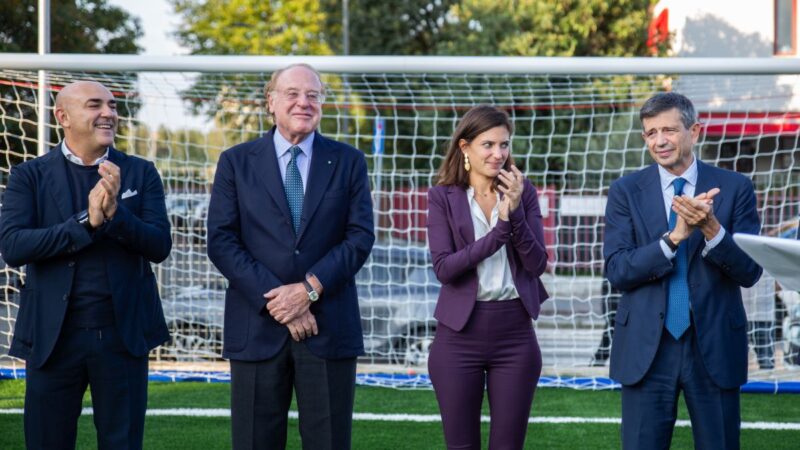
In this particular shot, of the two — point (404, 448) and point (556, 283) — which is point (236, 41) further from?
point (404, 448)

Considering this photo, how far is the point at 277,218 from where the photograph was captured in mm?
4129

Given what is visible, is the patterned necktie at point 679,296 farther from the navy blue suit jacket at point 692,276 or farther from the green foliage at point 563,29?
the green foliage at point 563,29

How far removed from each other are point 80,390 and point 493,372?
1806 mm

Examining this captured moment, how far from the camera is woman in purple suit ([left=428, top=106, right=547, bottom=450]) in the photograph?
13.5 ft

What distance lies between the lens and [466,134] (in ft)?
14.0

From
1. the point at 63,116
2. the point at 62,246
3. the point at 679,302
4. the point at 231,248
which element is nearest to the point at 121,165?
the point at 63,116

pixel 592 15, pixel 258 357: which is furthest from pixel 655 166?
pixel 592 15

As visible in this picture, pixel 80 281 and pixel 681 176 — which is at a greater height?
pixel 681 176

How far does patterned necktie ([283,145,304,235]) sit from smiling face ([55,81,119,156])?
827 millimetres

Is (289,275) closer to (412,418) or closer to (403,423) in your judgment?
(403,423)

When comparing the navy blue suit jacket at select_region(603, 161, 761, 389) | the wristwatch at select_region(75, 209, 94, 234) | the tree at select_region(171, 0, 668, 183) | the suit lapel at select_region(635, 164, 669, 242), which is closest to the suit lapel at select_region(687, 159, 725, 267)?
the navy blue suit jacket at select_region(603, 161, 761, 389)

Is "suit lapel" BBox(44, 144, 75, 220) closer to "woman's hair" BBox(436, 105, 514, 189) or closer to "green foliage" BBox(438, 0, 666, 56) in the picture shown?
"woman's hair" BBox(436, 105, 514, 189)

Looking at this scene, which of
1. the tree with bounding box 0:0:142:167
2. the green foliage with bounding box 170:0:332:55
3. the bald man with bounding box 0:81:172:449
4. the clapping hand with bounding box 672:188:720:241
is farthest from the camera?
the green foliage with bounding box 170:0:332:55

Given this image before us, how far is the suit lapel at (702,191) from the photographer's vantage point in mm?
3945
